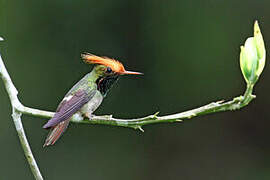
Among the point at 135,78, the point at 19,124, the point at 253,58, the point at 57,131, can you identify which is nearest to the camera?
the point at 253,58

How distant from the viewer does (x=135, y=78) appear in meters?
4.74

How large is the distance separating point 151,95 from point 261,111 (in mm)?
969

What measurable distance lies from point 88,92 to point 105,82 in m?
0.10

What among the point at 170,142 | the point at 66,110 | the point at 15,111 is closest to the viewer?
the point at 15,111

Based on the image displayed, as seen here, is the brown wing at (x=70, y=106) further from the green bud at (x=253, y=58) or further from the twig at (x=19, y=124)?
the green bud at (x=253, y=58)

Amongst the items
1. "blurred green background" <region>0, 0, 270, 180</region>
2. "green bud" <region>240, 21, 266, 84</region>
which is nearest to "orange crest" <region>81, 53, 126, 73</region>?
"green bud" <region>240, 21, 266, 84</region>

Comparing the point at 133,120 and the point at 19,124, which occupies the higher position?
the point at 133,120

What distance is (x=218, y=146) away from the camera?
482 cm

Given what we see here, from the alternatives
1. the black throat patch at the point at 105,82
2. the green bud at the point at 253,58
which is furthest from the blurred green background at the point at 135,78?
the green bud at the point at 253,58

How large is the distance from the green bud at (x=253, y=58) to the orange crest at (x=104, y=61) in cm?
78

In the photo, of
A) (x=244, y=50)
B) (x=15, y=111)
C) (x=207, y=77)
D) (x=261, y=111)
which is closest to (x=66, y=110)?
(x=15, y=111)

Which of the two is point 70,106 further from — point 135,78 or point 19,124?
point 135,78

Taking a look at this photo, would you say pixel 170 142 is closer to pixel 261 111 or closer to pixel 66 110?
Result: pixel 261 111

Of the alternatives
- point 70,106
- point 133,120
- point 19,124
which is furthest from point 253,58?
point 70,106
